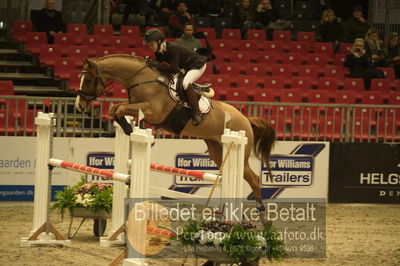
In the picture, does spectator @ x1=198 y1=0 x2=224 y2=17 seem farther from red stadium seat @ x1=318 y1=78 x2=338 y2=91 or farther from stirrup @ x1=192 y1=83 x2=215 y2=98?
stirrup @ x1=192 y1=83 x2=215 y2=98

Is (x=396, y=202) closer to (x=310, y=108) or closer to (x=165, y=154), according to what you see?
(x=310, y=108)

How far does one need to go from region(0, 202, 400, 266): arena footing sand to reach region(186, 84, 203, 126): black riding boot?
1838mm

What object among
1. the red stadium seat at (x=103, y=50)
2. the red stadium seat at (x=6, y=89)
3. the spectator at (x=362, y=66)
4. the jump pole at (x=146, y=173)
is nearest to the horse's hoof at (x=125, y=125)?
the jump pole at (x=146, y=173)

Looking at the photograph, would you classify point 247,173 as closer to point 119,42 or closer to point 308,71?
point 308,71

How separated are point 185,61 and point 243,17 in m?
8.08

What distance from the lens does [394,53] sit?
17438 millimetres

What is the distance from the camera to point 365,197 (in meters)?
12.8

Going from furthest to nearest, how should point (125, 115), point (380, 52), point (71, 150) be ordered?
point (380, 52) < point (71, 150) < point (125, 115)

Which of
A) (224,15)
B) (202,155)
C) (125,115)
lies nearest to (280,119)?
(202,155)

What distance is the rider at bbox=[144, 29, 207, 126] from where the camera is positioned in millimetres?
9062

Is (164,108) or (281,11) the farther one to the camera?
(281,11)

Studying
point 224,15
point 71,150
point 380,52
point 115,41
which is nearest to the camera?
point 71,150

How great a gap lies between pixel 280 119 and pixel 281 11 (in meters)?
7.22

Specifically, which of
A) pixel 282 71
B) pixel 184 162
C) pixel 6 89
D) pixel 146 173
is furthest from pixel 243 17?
pixel 146 173
